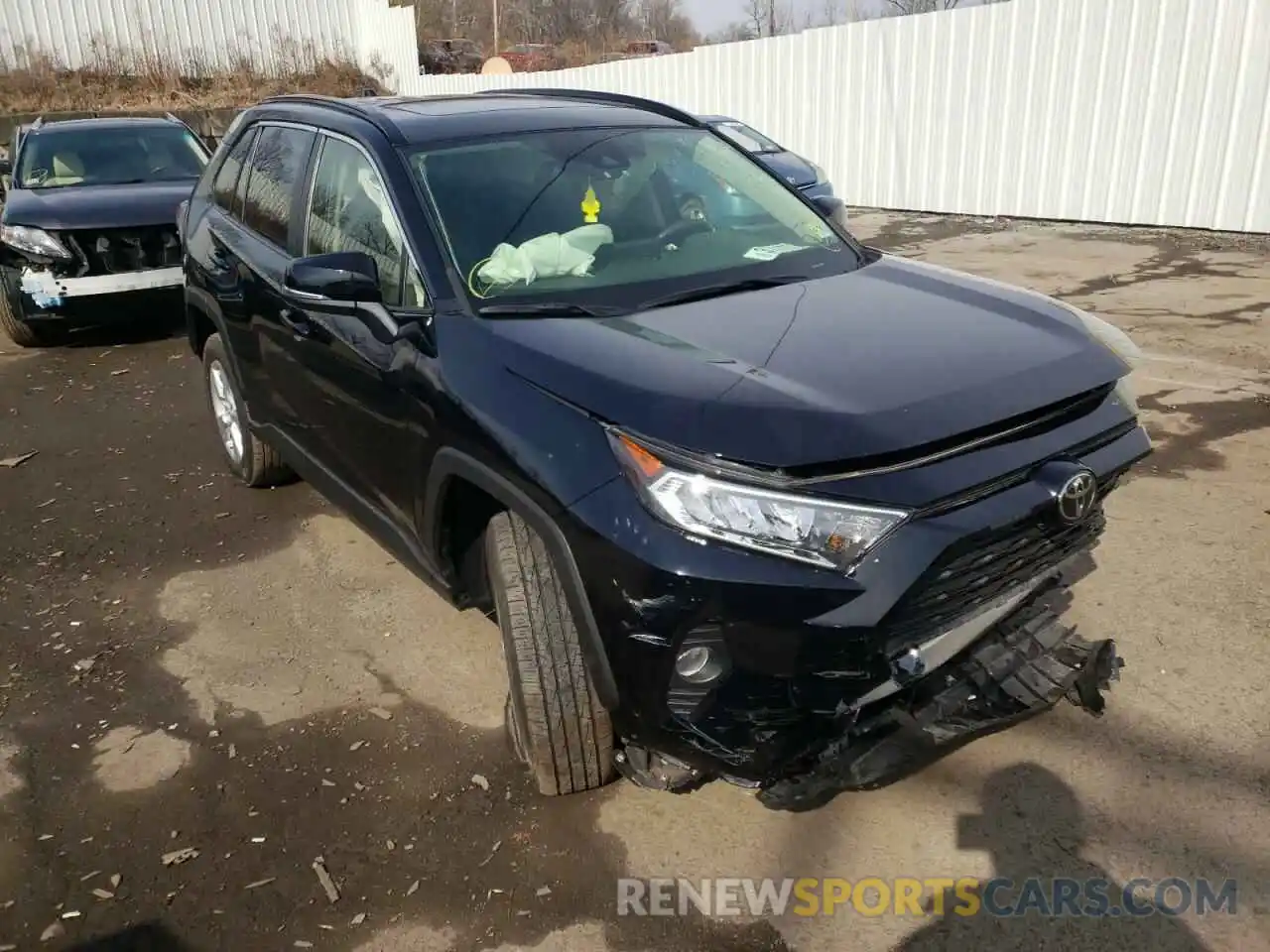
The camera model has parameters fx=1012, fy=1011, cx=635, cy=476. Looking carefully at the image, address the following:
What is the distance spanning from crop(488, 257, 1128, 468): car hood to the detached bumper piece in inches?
24.8

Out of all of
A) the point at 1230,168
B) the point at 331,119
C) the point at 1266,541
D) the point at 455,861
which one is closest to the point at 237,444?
the point at 331,119

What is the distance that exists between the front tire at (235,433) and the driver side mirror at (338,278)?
6.02ft

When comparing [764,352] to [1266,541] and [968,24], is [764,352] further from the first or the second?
[968,24]

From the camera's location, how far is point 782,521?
2.13 m

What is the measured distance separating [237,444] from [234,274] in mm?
1154

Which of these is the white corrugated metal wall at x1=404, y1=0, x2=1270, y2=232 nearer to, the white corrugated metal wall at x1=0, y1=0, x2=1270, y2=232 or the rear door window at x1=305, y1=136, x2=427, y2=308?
the white corrugated metal wall at x1=0, y1=0, x2=1270, y2=232

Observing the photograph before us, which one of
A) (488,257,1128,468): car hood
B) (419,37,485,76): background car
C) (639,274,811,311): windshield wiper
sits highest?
(419,37,485,76): background car

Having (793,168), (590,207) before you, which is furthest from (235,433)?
(793,168)

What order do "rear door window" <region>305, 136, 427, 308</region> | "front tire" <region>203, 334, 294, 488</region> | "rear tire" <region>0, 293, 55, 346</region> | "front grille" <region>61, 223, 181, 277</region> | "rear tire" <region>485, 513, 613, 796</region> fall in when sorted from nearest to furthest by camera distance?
"rear tire" <region>485, 513, 613, 796</region>, "rear door window" <region>305, 136, 427, 308</region>, "front tire" <region>203, 334, 294, 488</region>, "front grille" <region>61, 223, 181, 277</region>, "rear tire" <region>0, 293, 55, 346</region>

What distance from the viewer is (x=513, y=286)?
2945mm

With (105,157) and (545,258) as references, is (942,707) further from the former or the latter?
(105,157)

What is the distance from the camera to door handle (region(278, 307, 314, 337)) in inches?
141

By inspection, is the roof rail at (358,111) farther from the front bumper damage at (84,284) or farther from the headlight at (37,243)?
the headlight at (37,243)

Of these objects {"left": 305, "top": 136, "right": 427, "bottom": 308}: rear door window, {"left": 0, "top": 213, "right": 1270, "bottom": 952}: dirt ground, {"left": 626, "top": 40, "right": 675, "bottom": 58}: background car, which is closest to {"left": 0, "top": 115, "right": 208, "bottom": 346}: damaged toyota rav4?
{"left": 0, "top": 213, "right": 1270, "bottom": 952}: dirt ground
